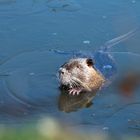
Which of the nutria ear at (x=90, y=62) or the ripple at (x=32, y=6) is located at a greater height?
the nutria ear at (x=90, y=62)

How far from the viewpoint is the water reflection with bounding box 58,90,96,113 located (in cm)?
525

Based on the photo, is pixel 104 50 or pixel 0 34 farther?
pixel 0 34

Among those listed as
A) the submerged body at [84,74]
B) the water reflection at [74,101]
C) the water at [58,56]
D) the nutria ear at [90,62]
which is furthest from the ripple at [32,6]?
the water reflection at [74,101]

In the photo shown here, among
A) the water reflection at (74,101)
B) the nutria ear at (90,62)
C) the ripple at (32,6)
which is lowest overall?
the ripple at (32,6)

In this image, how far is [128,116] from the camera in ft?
15.9

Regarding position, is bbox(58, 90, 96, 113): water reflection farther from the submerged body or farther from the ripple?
the ripple

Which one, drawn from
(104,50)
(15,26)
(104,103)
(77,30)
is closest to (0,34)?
(15,26)

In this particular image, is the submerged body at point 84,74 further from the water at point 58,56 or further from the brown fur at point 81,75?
the water at point 58,56

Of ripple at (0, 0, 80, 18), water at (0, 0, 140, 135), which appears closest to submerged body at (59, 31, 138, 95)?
water at (0, 0, 140, 135)

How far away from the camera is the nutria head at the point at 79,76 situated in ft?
18.3

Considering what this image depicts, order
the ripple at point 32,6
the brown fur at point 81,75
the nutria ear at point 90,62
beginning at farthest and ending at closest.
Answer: the ripple at point 32,6
the nutria ear at point 90,62
the brown fur at point 81,75

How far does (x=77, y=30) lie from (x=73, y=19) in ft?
1.62

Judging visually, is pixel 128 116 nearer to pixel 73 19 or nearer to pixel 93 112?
pixel 93 112

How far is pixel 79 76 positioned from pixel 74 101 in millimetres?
410
